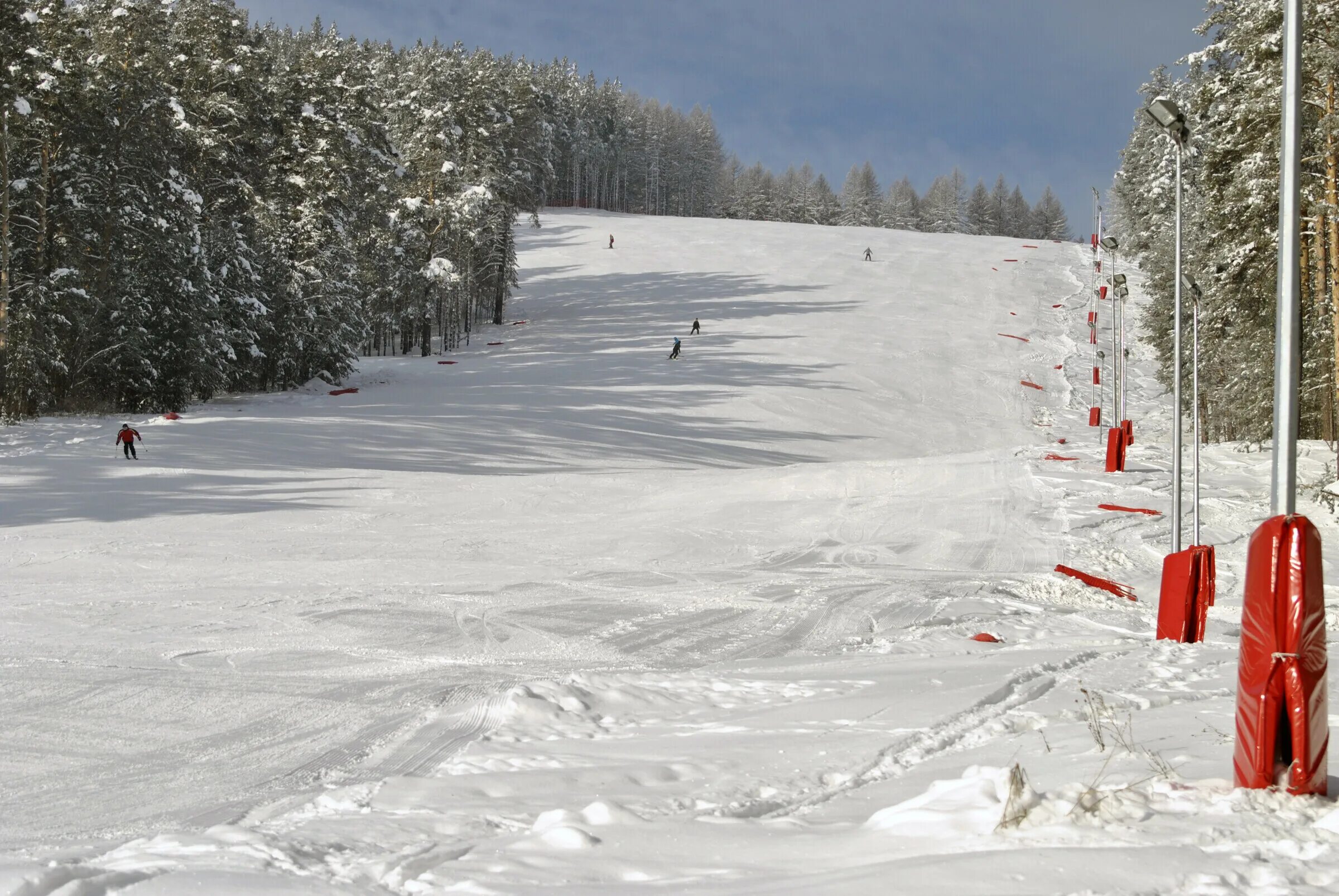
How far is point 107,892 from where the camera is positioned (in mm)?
4051

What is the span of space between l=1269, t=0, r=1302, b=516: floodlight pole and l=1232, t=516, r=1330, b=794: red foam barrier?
45.6 inches

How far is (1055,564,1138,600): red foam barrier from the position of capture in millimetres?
14680

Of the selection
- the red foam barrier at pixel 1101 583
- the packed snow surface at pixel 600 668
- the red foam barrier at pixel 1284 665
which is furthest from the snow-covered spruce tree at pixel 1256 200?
the red foam barrier at pixel 1284 665

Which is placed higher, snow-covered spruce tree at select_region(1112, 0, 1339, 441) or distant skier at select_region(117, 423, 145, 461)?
snow-covered spruce tree at select_region(1112, 0, 1339, 441)

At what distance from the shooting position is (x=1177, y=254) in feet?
47.5

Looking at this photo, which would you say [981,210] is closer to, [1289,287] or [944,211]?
[944,211]

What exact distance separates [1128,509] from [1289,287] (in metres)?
15.5

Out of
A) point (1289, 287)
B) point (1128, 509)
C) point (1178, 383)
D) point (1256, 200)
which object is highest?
point (1256, 200)

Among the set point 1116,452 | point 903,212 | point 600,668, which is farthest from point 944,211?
point 600,668

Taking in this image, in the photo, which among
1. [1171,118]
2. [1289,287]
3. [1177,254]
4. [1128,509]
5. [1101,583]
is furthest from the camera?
[1128,509]

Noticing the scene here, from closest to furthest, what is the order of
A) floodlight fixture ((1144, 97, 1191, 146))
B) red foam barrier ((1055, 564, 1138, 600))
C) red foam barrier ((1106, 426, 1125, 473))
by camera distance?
floodlight fixture ((1144, 97, 1191, 146)), red foam barrier ((1055, 564, 1138, 600)), red foam barrier ((1106, 426, 1125, 473))

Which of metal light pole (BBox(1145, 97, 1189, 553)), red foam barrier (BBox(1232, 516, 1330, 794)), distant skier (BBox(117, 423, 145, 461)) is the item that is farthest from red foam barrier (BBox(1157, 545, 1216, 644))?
distant skier (BBox(117, 423, 145, 461))

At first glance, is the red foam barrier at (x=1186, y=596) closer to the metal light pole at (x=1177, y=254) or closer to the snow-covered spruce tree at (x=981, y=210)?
the metal light pole at (x=1177, y=254)

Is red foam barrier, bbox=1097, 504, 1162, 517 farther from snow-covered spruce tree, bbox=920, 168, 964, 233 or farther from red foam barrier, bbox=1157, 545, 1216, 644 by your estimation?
snow-covered spruce tree, bbox=920, 168, 964, 233
